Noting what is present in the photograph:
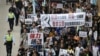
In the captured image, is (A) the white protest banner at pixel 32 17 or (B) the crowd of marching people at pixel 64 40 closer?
(B) the crowd of marching people at pixel 64 40

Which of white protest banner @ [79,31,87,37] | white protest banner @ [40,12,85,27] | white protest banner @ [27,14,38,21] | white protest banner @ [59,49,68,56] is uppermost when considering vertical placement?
white protest banner @ [40,12,85,27]

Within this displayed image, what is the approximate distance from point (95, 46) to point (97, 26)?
3241 mm

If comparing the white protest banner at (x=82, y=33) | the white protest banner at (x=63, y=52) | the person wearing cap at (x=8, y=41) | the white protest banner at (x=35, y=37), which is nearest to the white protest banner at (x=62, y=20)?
the white protest banner at (x=82, y=33)

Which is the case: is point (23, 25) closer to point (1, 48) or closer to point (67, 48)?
point (1, 48)

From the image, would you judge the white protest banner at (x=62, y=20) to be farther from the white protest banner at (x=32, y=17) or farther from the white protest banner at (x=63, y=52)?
the white protest banner at (x=63, y=52)

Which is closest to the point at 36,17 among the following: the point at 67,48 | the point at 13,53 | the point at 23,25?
the point at 23,25

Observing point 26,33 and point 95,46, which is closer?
point 95,46

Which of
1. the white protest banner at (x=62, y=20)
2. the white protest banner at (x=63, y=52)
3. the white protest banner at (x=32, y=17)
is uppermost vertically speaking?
the white protest banner at (x=62, y=20)

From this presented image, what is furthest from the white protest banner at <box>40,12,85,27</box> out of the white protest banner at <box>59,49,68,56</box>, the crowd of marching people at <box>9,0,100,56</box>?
the white protest banner at <box>59,49,68,56</box>

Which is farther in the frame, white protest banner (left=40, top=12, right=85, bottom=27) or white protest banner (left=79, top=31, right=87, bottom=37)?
white protest banner (left=40, top=12, right=85, bottom=27)

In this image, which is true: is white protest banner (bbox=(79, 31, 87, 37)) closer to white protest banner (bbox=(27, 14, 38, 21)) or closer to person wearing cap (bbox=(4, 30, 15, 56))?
person wearing cap (bbox=(4, 30, 15, 56))

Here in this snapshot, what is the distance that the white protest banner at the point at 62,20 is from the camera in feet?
94.4

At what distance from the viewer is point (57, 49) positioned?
1022 inches

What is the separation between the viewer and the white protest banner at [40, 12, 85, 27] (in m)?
28.8
